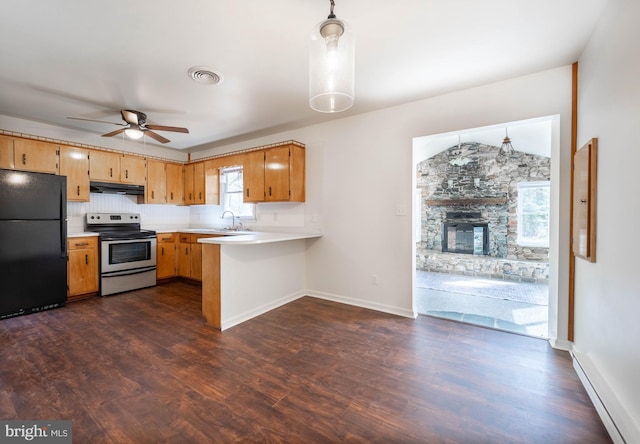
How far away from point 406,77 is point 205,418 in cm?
309

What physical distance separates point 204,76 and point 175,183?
326cm

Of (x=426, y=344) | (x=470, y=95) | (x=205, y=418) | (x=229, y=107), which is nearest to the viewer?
(x=205, y=418)

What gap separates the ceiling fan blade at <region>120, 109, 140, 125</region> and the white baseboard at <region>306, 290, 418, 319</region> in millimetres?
3147

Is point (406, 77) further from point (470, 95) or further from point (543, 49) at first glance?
point (543, 49)

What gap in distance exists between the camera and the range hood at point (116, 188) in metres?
4.23

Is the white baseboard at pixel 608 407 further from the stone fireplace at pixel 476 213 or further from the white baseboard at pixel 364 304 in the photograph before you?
the stone fireplace at pixel 476 213

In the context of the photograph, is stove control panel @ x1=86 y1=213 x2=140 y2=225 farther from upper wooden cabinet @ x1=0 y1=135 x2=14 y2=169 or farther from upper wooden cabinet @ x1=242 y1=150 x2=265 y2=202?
upper wooden cabinet @ x1=242 y1=150 x2=265 y2=202

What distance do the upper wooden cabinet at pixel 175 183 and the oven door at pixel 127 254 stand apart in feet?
3.15

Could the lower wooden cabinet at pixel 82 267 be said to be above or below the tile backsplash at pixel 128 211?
below

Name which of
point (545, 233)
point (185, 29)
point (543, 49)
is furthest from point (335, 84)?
point (545, 233)

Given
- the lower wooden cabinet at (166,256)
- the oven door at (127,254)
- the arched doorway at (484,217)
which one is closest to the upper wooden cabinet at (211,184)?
the lower wooden cabinet at (166,256)

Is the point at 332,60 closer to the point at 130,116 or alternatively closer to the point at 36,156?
the point at 130,116

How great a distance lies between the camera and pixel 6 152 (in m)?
3.44

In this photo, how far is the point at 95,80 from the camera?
259 centimetres
